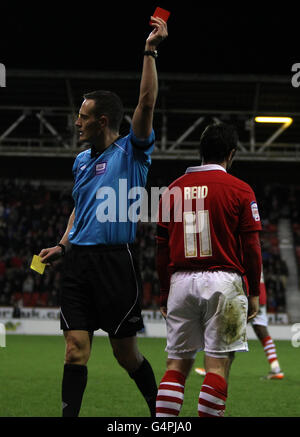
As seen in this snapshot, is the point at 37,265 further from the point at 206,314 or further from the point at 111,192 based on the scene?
the point at 206,314

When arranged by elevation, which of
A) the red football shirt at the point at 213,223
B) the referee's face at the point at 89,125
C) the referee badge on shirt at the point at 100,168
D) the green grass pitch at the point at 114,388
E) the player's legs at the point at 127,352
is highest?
the referee's face at the point at 89,125

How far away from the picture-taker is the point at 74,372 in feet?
12.1

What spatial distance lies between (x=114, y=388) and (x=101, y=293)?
10.8 feet

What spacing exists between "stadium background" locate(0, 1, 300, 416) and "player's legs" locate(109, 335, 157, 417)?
13.5 meters

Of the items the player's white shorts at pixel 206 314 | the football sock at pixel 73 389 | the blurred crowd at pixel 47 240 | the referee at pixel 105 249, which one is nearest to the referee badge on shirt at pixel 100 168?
the referee at pixel 105 249

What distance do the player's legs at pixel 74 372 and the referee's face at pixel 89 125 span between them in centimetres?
120

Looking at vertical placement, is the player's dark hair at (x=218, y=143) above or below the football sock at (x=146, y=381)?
above

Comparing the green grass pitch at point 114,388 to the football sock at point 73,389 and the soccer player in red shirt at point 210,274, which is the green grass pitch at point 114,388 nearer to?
the football sock at point 73,389

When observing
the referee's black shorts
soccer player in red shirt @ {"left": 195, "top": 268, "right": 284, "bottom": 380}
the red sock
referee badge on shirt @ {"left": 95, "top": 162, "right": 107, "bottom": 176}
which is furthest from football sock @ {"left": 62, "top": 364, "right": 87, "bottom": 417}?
the red sock

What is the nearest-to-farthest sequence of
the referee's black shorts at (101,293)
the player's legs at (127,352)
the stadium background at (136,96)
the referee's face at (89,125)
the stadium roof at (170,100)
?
1. the referee's black shorts at (101,293)
2. the player's legs at (127,352)
3. the referee's face at (89,125)
4. the stadium background at (136,96)
5. the stadium roof at (170,100)

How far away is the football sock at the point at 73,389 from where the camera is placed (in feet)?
11.8

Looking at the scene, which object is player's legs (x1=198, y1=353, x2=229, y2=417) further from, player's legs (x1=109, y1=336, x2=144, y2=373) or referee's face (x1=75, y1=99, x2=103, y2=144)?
referee's face (x1=75, y1=99, x2=103, y2=144)

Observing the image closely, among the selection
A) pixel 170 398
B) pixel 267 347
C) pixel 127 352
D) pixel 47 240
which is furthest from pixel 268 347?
pixel 47 240

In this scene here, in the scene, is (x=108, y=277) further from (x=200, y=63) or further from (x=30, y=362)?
(x=200, y=63)
